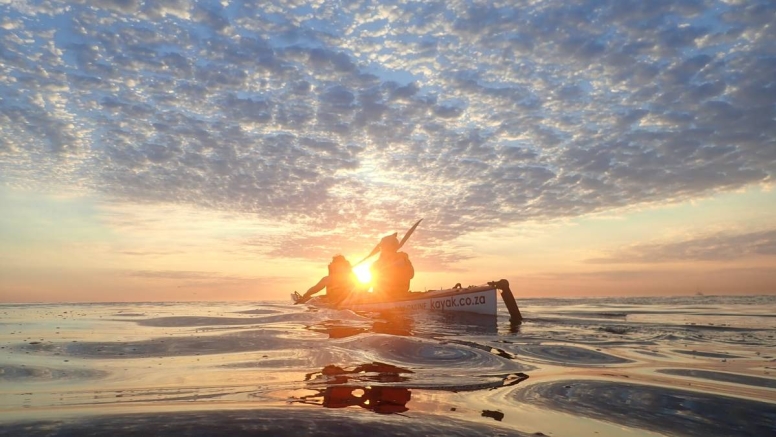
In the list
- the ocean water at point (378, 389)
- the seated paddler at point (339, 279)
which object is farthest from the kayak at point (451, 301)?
the ocean water at point (378, 389)

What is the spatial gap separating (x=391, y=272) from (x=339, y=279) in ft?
25.8

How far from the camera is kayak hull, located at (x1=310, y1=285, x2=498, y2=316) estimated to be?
928 inches

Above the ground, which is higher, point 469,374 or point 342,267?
point 342,267

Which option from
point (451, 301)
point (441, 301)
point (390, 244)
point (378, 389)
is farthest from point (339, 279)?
point (378, 389)

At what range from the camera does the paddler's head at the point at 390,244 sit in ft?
101

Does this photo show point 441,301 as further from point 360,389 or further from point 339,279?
point 360,389

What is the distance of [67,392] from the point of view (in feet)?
17.4

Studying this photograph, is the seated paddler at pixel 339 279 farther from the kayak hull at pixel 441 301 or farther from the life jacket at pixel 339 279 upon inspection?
the kayak hull at pixel 441 301

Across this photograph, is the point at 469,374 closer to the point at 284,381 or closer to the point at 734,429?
the point at 284,381

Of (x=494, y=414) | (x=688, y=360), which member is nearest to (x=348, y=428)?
(x=494, y=414)

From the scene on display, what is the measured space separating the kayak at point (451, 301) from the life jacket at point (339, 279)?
4.29 metres

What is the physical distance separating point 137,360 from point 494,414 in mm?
6708

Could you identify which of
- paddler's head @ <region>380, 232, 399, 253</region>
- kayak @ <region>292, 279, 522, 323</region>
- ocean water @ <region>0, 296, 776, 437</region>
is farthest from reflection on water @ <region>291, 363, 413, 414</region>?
paddler's head @ <region>380, 232, 399, 253</region>

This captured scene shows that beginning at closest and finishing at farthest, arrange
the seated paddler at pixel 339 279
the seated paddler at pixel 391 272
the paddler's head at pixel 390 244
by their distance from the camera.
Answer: the seated paddler at pixel 391 272 → the paddler's head at pixel 390 244 → the seated paddler at pixel 339 279
